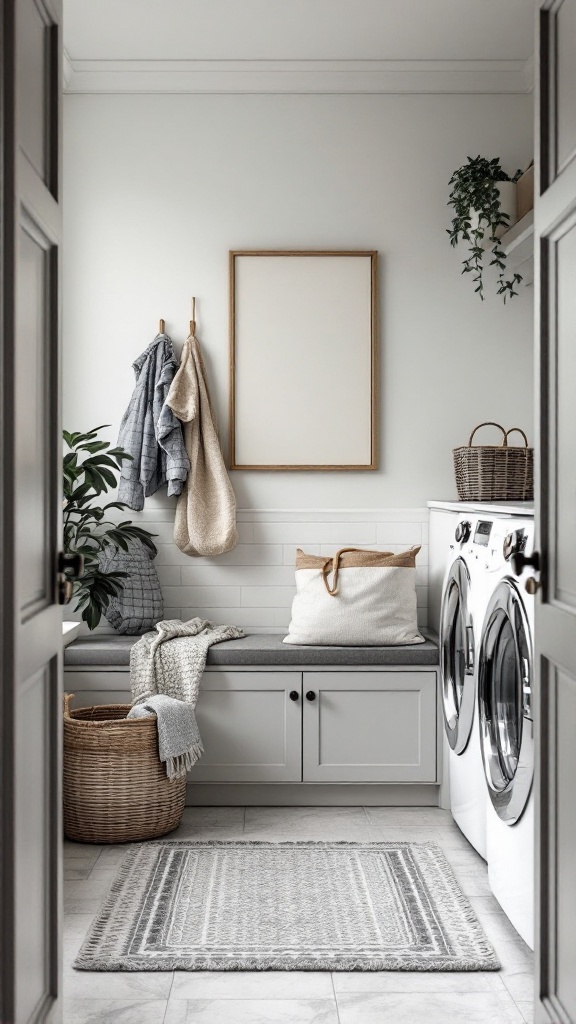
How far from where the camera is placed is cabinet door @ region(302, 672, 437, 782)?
3.66 meters

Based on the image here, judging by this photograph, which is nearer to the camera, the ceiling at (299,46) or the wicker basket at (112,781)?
the wicker basket at (112,781)

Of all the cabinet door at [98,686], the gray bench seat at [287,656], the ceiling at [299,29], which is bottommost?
the cabinet door at [98,686]

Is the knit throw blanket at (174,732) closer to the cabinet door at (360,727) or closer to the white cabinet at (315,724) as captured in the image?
the white cabinet at (315,724)

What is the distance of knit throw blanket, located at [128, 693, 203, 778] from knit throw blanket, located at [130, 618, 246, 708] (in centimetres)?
12

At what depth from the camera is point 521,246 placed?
3.78 metres

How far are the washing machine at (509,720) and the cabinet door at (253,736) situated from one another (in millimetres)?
998

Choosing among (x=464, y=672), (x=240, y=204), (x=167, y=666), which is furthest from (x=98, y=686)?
(x=240, y=204)

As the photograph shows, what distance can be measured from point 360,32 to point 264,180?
688 mm

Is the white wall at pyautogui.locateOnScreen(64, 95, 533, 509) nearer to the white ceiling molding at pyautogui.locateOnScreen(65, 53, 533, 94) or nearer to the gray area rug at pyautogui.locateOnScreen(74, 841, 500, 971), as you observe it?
the white ceiling molding at pyautogui.locateOnScreen(65, 53, 533, 94)

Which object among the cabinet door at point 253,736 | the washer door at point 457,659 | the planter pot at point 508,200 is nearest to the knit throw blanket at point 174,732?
the cabinet door at point 253,736

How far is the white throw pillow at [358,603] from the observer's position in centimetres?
370

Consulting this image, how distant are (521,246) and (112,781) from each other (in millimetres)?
2477

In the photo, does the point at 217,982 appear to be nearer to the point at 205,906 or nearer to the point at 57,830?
the point at 205,906

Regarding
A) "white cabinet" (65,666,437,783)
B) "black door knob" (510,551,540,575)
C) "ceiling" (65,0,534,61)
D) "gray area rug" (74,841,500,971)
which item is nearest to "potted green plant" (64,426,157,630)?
"white cabinet" (65,666,437,783)
